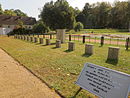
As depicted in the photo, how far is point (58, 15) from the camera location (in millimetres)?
A: 36781

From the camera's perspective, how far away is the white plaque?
250cm

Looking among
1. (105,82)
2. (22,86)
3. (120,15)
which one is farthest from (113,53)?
(120,15)

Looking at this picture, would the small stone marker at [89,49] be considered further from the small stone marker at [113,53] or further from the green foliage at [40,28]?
the green foliage at [40,28]

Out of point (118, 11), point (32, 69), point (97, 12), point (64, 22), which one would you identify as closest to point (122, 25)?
point (118, 11)

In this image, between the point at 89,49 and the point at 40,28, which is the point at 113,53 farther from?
the point at 40,28

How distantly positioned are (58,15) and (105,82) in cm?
3565

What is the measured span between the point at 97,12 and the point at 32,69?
61.8 metres

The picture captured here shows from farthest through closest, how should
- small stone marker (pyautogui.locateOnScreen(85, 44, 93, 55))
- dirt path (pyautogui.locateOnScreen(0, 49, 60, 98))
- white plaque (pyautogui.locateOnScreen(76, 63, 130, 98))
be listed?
small stone marker (pyautogui.locateOnScreen(85, 44, 93, 55)) < dirt path (pyautogui.locateOnScreen(0, 49, 60, 98)) < white plaque (pyautogui.locateOnScreen(76, 63, 130, 98))

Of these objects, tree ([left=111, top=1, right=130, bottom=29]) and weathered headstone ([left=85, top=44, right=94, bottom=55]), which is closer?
weathered headstone ([left=85, top=44, right=94, bottom=55])

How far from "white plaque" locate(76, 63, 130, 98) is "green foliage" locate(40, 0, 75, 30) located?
34328mm

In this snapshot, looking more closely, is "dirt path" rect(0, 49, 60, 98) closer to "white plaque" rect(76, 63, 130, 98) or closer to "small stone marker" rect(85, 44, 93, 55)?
"white plaque" rect(76, 63, 130, 98)

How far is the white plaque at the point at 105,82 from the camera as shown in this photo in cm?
250

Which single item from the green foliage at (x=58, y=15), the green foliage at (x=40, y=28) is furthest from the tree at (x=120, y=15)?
the green foliage at (x=40, y=28)

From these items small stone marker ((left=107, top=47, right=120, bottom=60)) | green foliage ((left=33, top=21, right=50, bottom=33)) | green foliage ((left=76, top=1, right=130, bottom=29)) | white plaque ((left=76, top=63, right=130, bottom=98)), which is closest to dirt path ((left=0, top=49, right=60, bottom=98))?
white plaque ((left=76, top=63, right=130, bottom=98))
